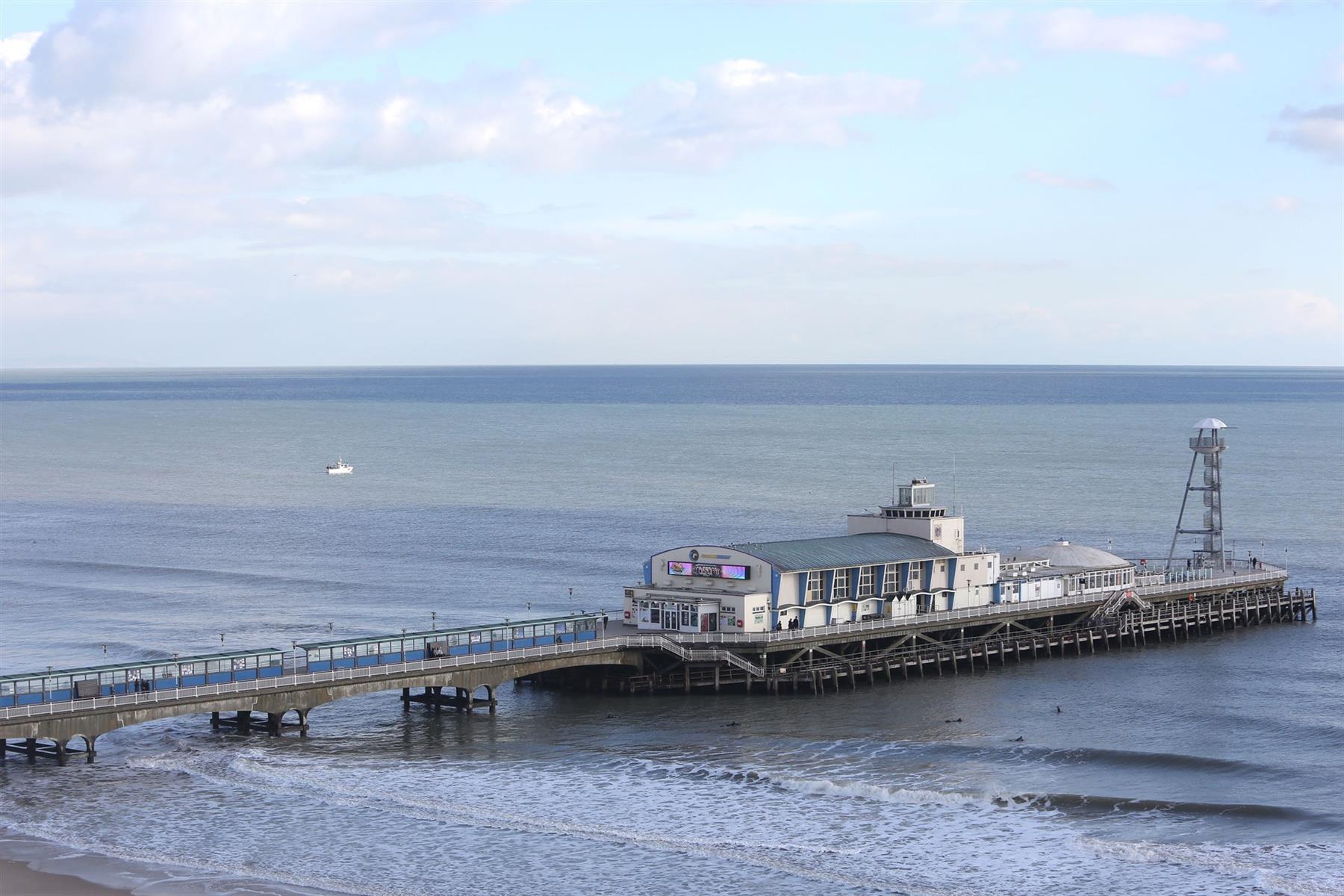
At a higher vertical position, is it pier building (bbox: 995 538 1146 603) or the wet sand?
pier building (bbox: 995 538 1146 603)

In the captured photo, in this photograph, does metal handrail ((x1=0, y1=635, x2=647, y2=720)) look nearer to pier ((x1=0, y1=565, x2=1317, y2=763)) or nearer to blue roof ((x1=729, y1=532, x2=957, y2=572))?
pier ((x1=0, y1=565, x2=1317, y2=763))

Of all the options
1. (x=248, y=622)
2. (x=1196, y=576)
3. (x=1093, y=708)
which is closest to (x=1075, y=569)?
(x=1196, y=576)

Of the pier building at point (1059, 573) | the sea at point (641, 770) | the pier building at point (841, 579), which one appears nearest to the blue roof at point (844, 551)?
the pier building at point (841, 579)

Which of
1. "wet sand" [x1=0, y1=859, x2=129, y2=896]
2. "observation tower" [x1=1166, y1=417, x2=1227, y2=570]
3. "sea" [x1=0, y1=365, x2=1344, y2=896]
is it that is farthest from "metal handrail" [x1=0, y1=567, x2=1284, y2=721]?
"wet sand" [x1=0, y1=859, x2=129, y2=896]

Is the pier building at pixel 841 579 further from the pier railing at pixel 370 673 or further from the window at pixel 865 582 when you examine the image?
the pier railing at pixel 370 673

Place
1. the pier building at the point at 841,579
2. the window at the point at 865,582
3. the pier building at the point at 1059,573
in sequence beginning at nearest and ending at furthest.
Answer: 1. the pier building at the point at 841,579
2. the window at the point at 865,582
3. the pier building at the point at 1059,573

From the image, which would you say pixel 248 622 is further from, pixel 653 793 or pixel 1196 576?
pixel 1196 576

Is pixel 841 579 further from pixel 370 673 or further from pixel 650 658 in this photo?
pixel 370 673
